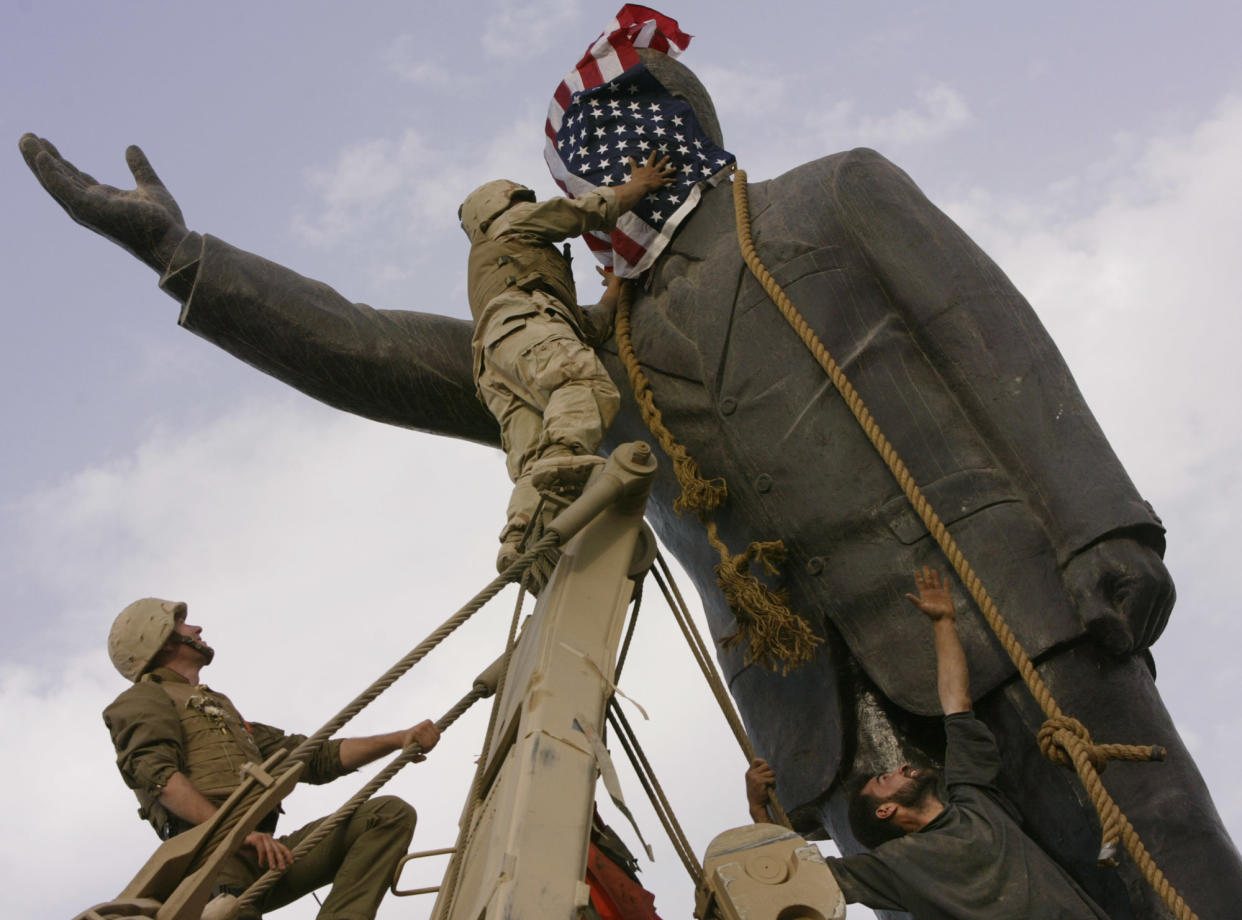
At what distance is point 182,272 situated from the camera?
6250 mm

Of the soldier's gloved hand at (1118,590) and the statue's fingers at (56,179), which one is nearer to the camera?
the soldier's gloved hand at (1118,590)

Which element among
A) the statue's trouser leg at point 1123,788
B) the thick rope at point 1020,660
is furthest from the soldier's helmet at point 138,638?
the statue's trouser leg at point 1123,788

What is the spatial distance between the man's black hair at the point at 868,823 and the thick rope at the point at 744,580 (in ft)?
1.75

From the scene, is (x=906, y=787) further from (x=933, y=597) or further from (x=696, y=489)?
(x=696, y=489)

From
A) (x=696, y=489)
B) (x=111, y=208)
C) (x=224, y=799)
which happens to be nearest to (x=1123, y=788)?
(x=696, y=489)

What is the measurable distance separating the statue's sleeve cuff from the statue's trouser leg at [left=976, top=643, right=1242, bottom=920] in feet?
11.2

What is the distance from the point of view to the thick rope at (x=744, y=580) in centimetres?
535

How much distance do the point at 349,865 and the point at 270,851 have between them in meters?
0.23

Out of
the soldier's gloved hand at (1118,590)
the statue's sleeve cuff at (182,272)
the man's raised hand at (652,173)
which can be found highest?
the man's raised hand at (652,173)

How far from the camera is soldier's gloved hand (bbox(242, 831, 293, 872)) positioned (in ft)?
13.8

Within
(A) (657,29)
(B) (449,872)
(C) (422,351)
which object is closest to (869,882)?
(B) (449,872)

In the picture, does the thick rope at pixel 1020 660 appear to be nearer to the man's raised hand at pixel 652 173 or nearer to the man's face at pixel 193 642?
the man's raised hand at pixel 652 173

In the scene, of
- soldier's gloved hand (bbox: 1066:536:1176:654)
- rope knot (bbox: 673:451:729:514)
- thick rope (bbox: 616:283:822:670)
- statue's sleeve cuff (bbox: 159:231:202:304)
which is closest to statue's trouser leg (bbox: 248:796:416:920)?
thick rope (bbox: 616:283:822:670)

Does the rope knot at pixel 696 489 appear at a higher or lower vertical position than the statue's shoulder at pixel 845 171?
lower
